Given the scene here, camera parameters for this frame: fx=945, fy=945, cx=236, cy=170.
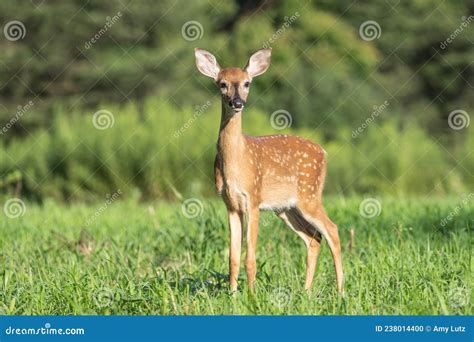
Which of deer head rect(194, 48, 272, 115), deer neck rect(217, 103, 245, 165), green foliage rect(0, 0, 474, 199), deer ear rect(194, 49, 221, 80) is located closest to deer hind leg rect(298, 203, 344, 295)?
deer neck rect(217, 103, 245, 165)

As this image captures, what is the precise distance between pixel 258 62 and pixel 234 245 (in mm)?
1323

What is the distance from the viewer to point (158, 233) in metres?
9.12

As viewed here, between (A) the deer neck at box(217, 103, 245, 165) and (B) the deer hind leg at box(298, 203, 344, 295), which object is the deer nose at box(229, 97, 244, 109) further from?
(B) the deer hind leg at box(298, 203, 344, 295)

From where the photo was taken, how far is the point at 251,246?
6.54 metres

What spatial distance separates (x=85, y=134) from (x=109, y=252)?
10.8 meters

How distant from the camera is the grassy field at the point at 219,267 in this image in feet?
18.8

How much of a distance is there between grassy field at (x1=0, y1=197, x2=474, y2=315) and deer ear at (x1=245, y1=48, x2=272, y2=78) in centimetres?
141

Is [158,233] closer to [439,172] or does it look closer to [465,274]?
[465,274]

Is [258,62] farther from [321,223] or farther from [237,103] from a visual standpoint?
[321,223]

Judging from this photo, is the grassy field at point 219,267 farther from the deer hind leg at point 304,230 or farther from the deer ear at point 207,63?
the deer ear at point 207,63

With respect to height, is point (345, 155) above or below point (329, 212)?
above

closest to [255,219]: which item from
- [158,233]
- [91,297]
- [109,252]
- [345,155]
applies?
[91,297]

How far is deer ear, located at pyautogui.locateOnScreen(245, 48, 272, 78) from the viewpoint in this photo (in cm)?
673

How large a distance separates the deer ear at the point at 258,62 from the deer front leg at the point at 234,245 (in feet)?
3.35
